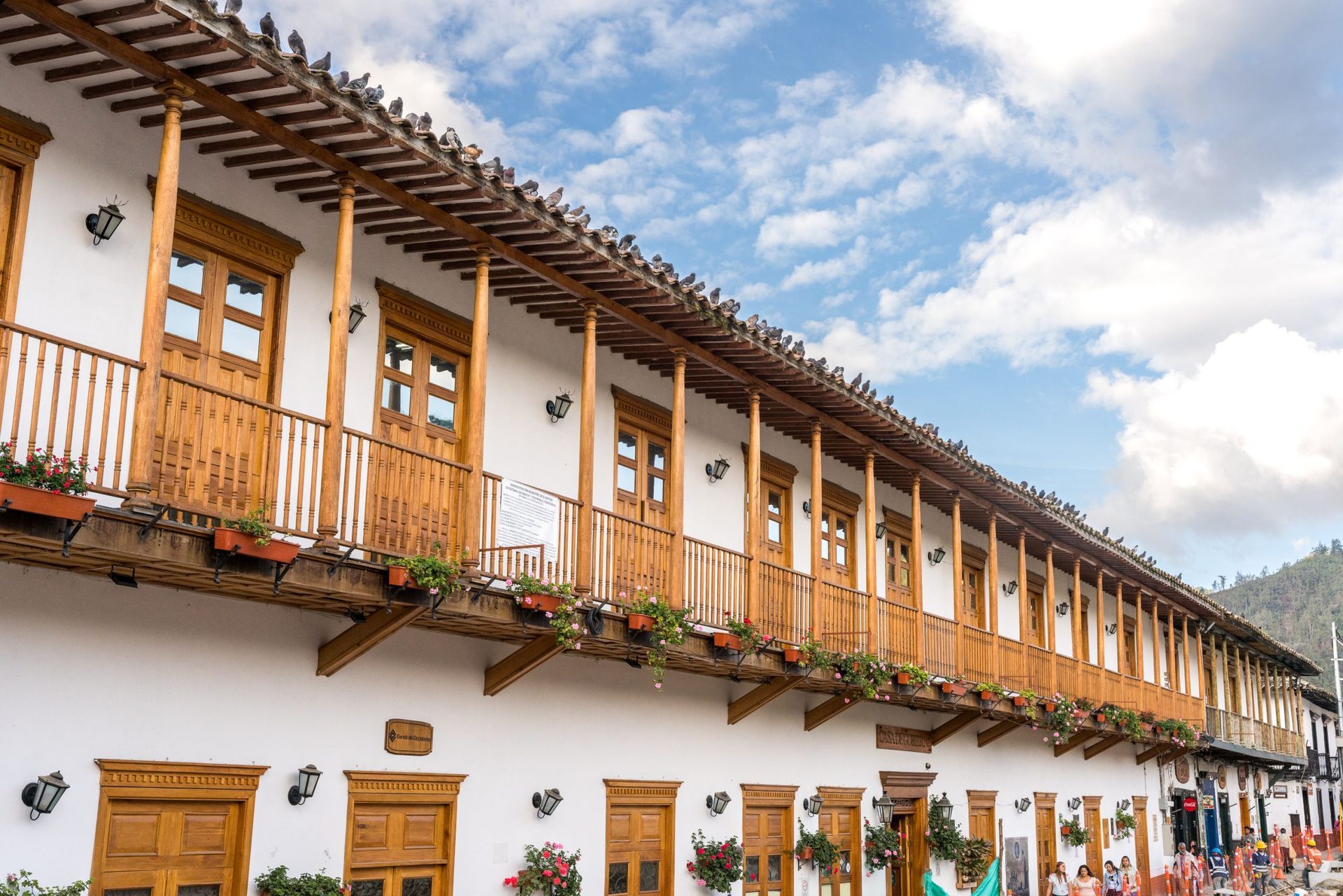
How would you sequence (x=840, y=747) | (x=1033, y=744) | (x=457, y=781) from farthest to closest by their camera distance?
(x=1033, y=744) < (x=840, y=747) < (x=457, y=781)

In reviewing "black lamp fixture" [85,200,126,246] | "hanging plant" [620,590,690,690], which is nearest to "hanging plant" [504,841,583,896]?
"hanging plant" [620,590,690,690]

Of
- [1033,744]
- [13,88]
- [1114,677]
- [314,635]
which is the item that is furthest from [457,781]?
[1114,677]

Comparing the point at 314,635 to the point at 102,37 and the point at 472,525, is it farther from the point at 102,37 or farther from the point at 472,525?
the point at 102,37

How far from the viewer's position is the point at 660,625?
12.7 metres

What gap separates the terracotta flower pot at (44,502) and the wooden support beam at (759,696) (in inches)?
354

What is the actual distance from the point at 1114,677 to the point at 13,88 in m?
21.4

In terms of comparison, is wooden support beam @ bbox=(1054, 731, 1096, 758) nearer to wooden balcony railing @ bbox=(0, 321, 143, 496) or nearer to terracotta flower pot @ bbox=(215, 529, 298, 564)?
terracotta flower pot @ bbox=(215, 529, 298, 564)

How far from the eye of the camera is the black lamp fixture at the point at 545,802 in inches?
512

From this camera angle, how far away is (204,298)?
1070 centimetres

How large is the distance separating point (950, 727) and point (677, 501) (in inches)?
334

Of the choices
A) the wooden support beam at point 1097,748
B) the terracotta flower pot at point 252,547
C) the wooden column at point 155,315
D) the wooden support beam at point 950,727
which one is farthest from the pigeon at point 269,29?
the wooden support beam at point 1097,748

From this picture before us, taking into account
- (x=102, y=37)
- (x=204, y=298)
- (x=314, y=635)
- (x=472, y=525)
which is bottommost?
(x=314, y=635)

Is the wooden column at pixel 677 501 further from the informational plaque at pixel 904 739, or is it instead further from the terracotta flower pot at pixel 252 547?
the informational plaque at pixel 904 739

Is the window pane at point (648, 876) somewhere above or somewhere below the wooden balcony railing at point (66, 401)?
below
